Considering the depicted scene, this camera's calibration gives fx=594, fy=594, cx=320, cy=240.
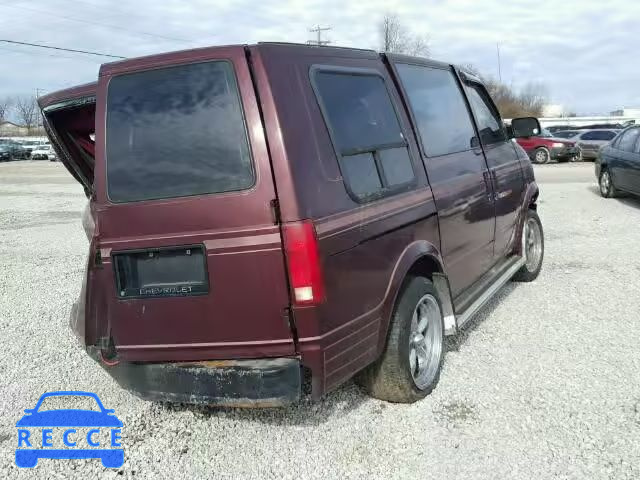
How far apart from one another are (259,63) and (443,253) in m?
1.78

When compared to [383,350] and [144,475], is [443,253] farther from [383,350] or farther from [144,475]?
[144,475]

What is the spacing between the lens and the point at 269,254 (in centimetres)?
270

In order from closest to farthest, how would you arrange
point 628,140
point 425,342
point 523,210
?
1. point 425,342
2. point 523,210
3. point 628,140

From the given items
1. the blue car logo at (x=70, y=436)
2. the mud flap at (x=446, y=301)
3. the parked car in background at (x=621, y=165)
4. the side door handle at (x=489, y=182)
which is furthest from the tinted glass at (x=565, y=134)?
the blue car logo at (x=70, y=436)

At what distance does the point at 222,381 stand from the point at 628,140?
36.7ft

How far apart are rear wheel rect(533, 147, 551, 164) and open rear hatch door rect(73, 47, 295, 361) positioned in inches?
990

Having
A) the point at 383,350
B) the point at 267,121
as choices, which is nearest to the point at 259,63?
the point at 267,121

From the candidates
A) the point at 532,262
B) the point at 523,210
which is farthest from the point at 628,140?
the point at 523,210

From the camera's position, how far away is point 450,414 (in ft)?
11.2

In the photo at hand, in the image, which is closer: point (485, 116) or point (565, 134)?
point (485, 116)

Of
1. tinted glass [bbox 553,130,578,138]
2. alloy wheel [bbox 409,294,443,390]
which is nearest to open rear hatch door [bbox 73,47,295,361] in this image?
alloy wheel [bbox 409,294,443,390]

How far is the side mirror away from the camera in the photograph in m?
5.75

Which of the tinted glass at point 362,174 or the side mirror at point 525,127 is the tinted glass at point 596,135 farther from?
the tinted glass at point 362,174

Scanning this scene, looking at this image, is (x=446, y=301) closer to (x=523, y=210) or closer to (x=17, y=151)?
(x=523, y=210)
